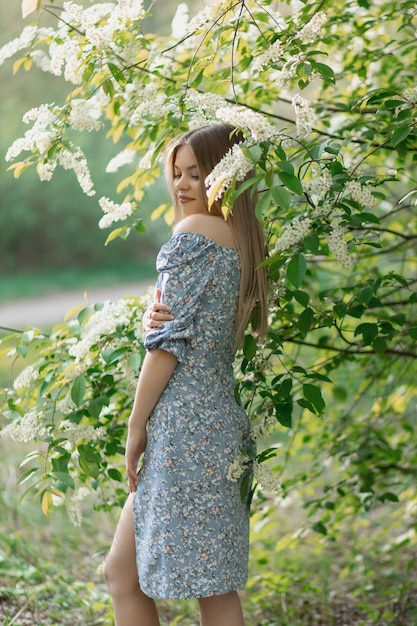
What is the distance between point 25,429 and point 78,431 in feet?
0.45

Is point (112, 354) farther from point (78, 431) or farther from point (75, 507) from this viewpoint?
point (75, 507)

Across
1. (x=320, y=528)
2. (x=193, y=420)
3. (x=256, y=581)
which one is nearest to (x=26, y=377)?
(x=193, y=420)

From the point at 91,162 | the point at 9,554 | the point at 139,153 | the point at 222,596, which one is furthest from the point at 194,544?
the point at 91,162

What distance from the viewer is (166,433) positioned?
6.24ft

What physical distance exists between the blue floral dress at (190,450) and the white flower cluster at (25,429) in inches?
13.3

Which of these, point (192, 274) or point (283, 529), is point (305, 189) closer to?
point (192, 274)

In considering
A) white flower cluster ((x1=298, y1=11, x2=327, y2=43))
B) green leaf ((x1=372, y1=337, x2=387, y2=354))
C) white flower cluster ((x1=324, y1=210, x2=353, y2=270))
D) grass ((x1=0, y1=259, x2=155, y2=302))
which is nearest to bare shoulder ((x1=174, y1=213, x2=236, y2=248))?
white flower cluster ((x1=324, y1=210, x2=353, y2=270))

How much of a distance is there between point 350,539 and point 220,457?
247 centimetres

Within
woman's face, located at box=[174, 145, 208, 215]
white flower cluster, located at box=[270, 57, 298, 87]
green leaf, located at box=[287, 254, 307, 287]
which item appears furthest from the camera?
woman's face, located at box=[174, 145, 208, 215]

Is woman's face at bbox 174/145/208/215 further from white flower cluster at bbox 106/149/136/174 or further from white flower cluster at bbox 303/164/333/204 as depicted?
white flower cluster at bbox 106/149/136/174

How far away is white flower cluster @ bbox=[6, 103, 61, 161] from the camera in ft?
6.73

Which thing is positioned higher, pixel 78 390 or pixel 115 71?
pixel 115 71

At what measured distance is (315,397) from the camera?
78.7 inches

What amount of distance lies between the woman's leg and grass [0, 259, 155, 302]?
1056 cm
